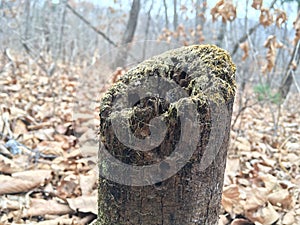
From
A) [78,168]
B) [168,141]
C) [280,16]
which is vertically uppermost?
[280,16]

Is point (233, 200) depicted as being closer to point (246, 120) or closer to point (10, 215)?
point (10, 215)

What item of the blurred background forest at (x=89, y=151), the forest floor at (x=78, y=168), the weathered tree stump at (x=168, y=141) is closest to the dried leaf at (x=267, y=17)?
the blurred background forest at (x=89, y=151)

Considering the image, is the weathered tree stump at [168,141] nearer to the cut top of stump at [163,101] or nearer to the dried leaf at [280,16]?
the cut top of stump at [163,101]

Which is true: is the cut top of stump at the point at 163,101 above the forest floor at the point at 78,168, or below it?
above

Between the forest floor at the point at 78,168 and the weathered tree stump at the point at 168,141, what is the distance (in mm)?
579

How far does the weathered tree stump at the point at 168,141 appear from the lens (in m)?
0.78

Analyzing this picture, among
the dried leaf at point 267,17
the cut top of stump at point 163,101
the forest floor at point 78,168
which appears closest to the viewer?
the cut top of stump at point 163,101

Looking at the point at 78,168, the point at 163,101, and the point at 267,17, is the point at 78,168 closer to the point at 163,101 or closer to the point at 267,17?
the point at 163,101

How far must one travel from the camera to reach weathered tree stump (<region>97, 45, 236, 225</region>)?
2.57 feet

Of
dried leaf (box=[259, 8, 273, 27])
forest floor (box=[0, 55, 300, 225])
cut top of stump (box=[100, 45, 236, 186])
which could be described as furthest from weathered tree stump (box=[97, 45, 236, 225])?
dried leaf (box=[259, 8, 273, 27])

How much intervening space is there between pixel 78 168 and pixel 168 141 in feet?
4.26

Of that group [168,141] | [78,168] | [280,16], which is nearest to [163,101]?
[168,141]

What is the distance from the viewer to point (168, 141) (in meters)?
0.78

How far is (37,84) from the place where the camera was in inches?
172
